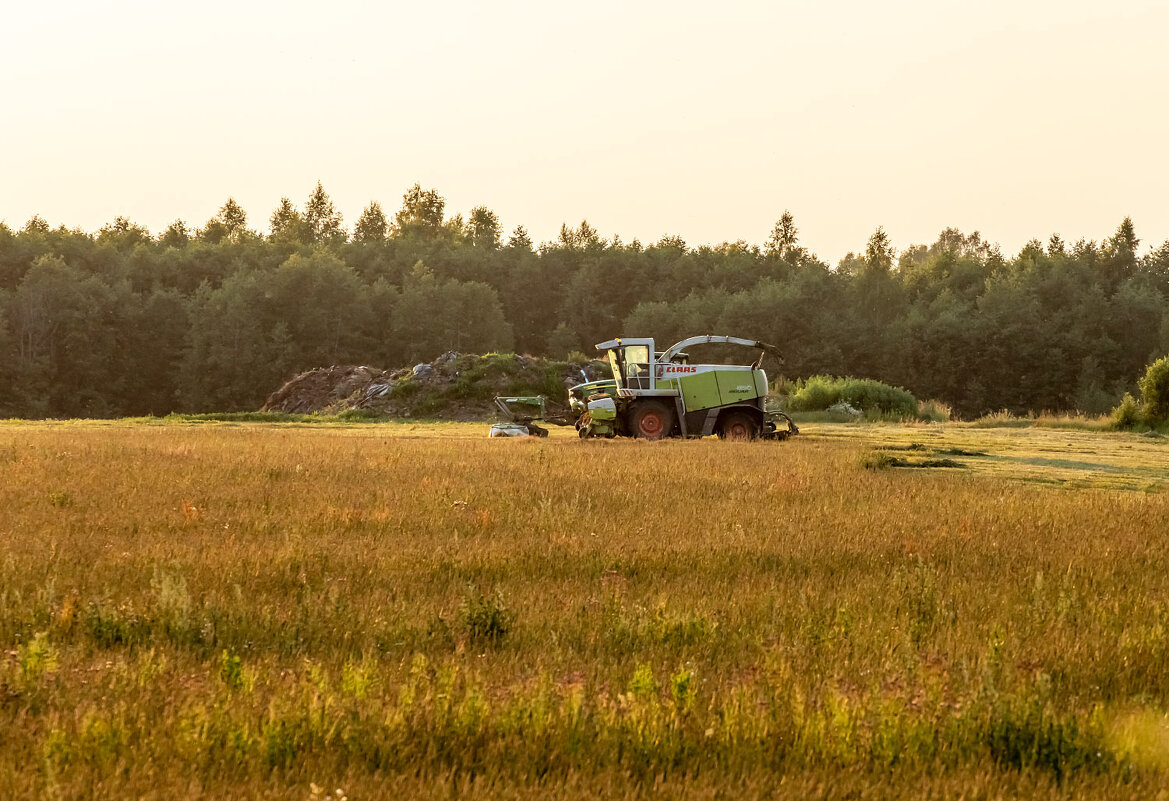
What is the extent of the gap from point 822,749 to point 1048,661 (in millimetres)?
2394

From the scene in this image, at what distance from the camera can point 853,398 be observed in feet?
170

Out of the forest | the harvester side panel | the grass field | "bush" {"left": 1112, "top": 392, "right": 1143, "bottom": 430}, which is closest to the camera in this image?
the grass field

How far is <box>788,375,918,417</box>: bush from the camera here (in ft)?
168

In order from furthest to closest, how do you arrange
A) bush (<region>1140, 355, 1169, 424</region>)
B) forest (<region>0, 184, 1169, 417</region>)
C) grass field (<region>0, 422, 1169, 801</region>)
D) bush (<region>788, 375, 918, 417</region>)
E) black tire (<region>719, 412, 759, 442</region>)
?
forest (<region>0, 184, 1169, 417</region>)
bush (<region>788, 375, 918, 417</region>)
bush (<region>1140, 355, 1169, 424</region>)
black tire (<region>719, 412, 759, 442</region>)
grass field (<region>0, 422, 1169, 801</region>)

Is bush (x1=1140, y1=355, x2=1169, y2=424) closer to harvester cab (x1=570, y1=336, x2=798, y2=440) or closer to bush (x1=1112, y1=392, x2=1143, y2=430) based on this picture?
bush (x1=1112, y1=392, x2=1143, y2=430)

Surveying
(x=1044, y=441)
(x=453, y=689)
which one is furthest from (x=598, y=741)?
(x=1044, y=441)

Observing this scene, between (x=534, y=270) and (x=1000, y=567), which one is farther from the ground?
(x=534, y=270)

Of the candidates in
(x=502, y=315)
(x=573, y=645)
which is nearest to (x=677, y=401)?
(x=573, y=645)

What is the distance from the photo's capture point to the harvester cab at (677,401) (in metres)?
30.5

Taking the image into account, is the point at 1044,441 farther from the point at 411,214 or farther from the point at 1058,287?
the point at 411,214

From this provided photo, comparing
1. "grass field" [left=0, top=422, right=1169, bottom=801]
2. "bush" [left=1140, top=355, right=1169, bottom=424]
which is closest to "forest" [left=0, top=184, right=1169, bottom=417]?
"bush" [left=1140, top=355, right=1169, bottom=424]

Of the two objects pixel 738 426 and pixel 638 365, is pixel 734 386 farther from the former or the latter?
pixel 638 365

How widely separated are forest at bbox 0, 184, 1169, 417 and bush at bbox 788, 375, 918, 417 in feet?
124

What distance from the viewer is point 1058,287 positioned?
101438 mm
